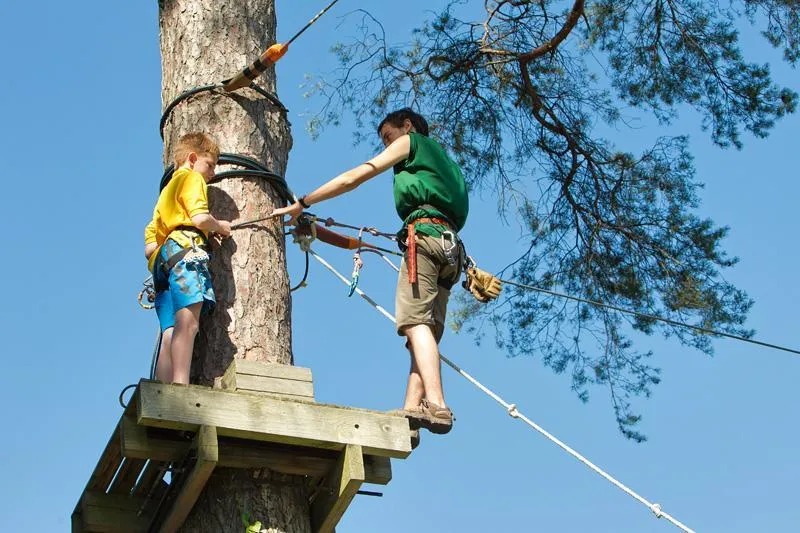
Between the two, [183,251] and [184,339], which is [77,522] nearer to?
[184,339]

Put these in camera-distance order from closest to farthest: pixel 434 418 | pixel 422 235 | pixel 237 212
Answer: pixel 434 418 < pixel 237 212 < pixel 422 235

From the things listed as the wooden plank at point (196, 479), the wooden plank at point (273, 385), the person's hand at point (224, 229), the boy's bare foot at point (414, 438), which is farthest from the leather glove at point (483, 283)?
the wooden plank at point (196, 479)

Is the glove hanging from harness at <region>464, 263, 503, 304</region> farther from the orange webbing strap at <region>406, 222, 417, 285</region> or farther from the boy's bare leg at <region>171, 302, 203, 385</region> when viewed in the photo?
the boy's bare leg at <region>171, 302, 203, 385</region>

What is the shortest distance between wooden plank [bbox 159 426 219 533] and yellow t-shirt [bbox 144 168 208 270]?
2.78 feet

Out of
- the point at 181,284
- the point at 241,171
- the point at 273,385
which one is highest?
the point at 241,171

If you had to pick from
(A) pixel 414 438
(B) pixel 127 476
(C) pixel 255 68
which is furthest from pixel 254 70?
(B) pixel 127 476

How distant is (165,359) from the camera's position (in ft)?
12.3

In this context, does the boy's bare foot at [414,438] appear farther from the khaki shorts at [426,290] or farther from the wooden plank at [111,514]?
the wooden plank at [111,514]

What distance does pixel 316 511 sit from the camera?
3555 mm

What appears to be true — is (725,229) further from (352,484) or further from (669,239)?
(352,484)

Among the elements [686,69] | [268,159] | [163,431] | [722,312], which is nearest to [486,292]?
[268,159]

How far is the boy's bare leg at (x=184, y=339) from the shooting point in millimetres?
3590

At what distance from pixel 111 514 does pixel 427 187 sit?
160 cm

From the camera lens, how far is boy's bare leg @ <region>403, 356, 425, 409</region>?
398cm
